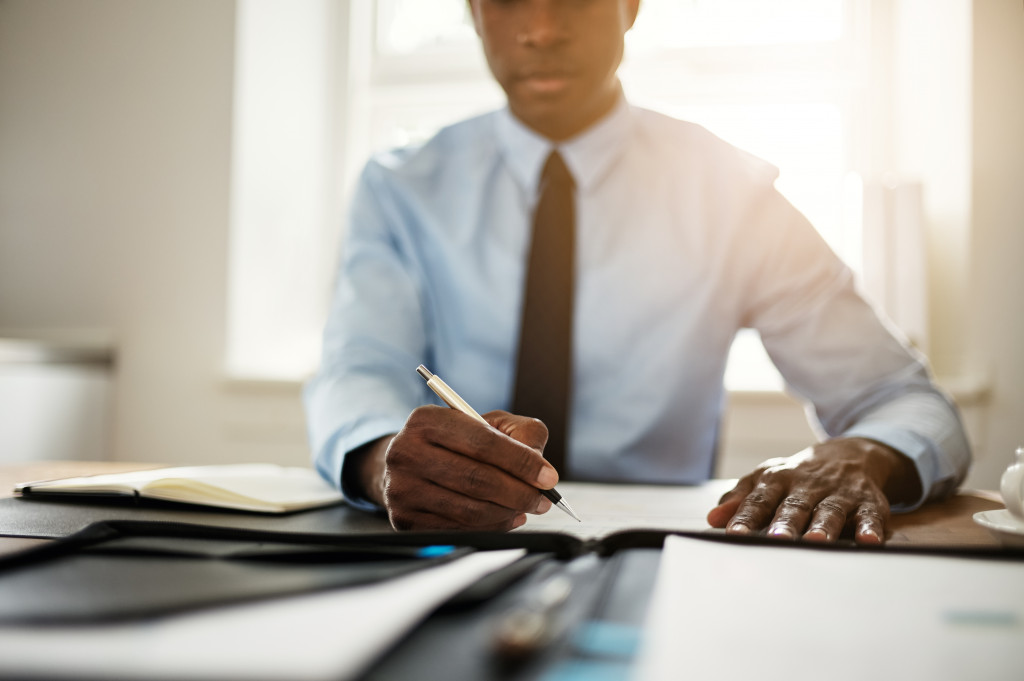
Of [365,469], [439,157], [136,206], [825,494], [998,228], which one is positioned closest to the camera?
[825,494]

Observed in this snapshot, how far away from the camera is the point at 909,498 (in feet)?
2.55

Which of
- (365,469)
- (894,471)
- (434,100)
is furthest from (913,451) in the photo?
(434,100)

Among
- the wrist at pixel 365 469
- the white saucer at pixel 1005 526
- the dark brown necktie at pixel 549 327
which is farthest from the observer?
the dark brown necktie at pixel 549 327

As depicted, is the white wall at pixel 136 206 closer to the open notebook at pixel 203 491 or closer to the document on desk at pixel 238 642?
the open notebook at pixel 203 491

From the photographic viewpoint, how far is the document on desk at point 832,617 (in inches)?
9.8

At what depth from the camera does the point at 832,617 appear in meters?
0.29

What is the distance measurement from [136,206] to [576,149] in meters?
1.66

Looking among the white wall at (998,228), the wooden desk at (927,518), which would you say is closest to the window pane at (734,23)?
the white wall at (998,228)

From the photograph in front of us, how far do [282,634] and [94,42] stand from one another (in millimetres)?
2622

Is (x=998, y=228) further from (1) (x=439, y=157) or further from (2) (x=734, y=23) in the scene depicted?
(1) (x=439, y=157)

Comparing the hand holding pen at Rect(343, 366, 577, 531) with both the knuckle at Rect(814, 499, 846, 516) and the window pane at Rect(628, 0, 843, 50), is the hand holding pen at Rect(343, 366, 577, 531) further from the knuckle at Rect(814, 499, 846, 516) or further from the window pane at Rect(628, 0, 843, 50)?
the window pane at Rect(628, 0, 843, 50)

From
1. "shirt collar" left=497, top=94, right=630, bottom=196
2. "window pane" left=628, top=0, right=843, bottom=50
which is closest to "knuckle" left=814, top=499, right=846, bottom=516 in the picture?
"shirt collar" left=497, top=94, right=630, bottom=196

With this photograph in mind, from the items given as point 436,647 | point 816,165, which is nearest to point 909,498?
point 436,647

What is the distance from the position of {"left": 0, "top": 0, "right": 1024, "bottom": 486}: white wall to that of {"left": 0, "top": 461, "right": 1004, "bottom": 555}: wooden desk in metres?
1.14
